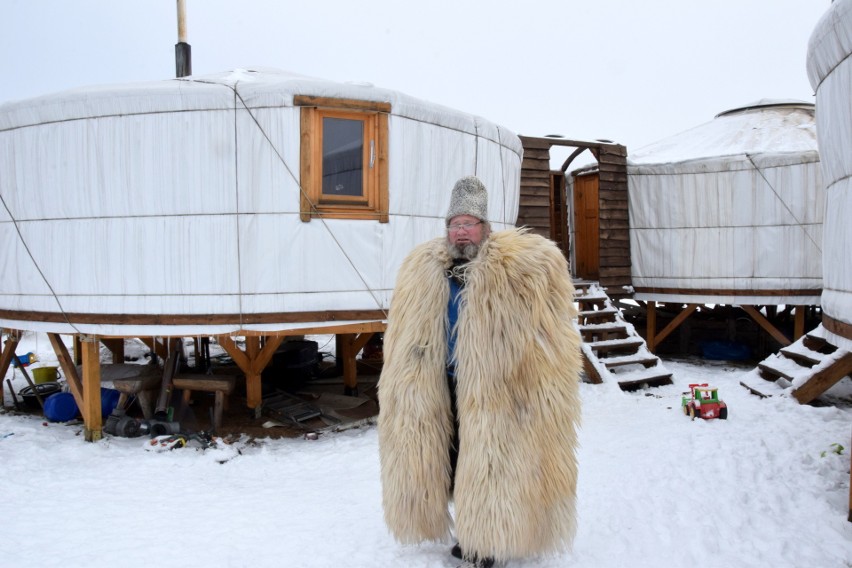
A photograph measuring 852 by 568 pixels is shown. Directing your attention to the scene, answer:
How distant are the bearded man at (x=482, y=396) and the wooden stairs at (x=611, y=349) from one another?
13.4 feet

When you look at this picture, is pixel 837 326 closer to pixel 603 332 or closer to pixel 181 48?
pixel 603 332

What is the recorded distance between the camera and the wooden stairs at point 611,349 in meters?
6.47

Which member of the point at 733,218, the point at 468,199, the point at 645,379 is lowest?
the point at 645,379

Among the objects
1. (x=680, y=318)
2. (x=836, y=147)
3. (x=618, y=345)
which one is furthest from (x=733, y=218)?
(x=836, y=147)

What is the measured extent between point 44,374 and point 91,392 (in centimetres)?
285

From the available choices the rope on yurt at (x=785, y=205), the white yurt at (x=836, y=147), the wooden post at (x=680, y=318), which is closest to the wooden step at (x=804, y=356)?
the white yurt at (x=836, y=147)

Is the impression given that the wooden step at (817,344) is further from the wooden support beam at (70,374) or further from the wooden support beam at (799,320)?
the wooden support beam at (70,374)

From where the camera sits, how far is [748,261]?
27.8 ft

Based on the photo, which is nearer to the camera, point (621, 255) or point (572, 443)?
point (572, 443)

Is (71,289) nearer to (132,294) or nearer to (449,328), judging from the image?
(132,294)

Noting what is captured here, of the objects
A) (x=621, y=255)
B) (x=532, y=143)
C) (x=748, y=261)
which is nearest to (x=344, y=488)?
(x=532, y=143)

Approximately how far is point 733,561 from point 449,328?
1.71 metres

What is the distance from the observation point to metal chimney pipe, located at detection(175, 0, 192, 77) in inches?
272

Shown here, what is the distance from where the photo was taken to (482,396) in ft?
7.75
